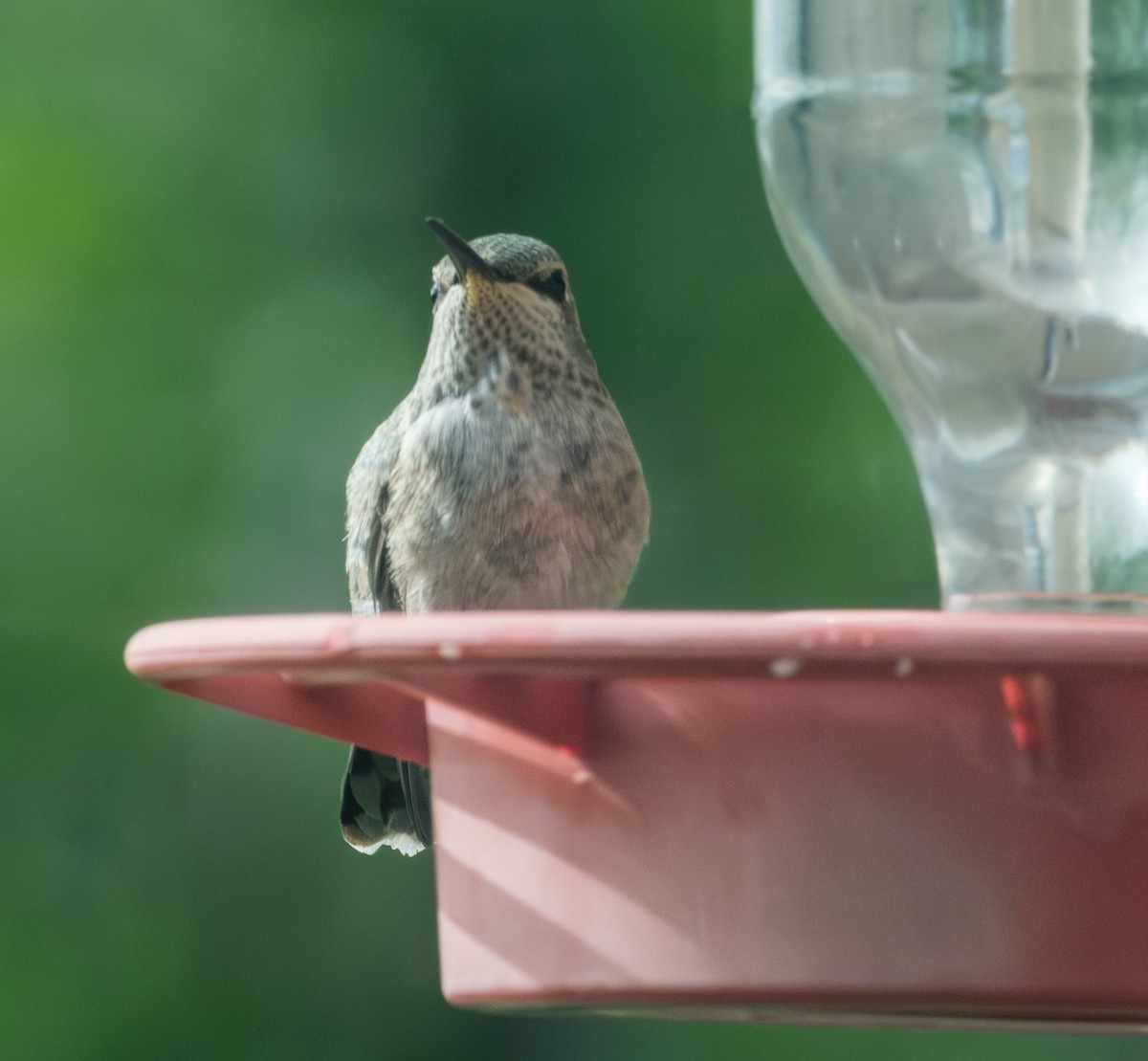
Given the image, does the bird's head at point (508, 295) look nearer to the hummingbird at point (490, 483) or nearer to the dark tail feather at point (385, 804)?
the hummingbird at point (490, 483)

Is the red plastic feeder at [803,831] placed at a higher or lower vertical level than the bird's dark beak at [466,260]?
lower

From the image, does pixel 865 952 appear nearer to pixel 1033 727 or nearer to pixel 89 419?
pixel 1033 727

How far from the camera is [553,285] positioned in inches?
130

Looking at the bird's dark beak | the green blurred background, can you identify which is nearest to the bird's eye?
the bird's dark beak

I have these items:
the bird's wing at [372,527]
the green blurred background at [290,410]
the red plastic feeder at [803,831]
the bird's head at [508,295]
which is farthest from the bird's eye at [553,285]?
the red plastic feeder at [803,831]

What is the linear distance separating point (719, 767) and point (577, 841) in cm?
13

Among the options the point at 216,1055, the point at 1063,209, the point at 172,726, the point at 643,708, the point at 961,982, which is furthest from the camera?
the point at 172,726

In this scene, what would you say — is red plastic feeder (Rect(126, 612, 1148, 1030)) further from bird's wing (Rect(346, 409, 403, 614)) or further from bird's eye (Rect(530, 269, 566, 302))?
bird's eye (Rect(530, 269, 566, 302))

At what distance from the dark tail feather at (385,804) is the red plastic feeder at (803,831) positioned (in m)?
Result: 1.05

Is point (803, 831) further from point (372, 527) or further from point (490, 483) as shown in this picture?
point (372, 527)

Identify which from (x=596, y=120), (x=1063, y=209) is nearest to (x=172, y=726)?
(x=596, y=120)

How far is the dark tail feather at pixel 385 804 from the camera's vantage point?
266cm

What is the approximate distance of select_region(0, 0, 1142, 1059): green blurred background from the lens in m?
4.95

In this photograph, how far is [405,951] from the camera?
5.43m
